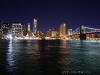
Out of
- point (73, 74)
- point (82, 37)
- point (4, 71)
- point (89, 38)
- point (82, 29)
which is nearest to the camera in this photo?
point (73, 74)

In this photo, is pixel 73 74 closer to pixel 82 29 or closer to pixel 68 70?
pixel 68 70

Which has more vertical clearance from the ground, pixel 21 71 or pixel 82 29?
pixel 82 29

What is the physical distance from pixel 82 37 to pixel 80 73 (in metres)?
133

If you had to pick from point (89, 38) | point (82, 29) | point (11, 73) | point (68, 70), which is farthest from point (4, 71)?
point (89, 38)

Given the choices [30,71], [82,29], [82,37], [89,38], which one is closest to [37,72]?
[30,71]

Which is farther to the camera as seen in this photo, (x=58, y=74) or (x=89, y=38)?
(x=89, y=38)

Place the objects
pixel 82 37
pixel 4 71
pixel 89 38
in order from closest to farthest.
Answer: pixel 4 71, pixel 82 37, pixel 89 38

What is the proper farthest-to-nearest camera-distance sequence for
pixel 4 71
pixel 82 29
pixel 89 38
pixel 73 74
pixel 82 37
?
pixel 89 38 < pixel 82 29 < pixel 82 37 < pixel 4 71 < pixel 73 74

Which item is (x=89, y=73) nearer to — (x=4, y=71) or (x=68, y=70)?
(x=68, y=70)

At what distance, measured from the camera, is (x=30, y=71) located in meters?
17.8

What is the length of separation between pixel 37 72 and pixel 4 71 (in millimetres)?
2964

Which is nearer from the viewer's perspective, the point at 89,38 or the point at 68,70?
the point at 68,70

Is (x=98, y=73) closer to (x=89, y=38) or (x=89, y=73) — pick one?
(x=89, y=73)

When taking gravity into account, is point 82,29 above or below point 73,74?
above
